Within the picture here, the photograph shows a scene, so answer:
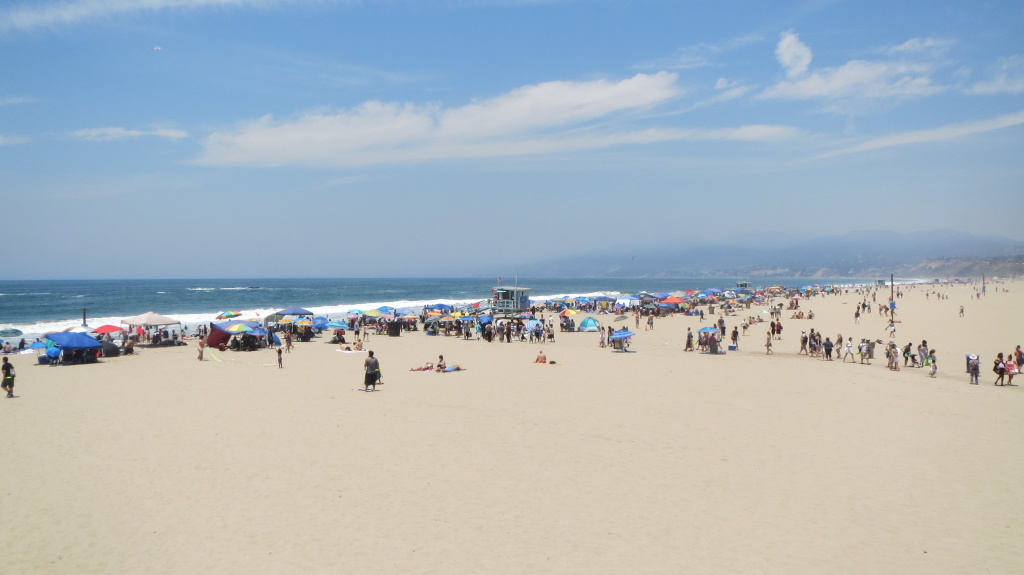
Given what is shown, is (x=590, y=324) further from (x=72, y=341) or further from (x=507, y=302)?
(x=72, y=341)

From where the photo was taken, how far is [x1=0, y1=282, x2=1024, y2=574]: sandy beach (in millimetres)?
6469

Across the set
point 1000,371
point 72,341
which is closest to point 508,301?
point 72,341

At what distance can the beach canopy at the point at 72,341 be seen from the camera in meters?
20.2

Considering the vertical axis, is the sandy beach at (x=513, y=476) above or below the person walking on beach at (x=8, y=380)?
below

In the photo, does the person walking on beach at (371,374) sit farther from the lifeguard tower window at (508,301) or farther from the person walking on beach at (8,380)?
the lifeguard tower window at (508,301)

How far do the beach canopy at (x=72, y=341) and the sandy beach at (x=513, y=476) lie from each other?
3255 millimetres

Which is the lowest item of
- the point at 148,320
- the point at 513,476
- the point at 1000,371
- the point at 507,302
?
the point at 513,476

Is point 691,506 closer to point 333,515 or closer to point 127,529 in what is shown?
point 333,515

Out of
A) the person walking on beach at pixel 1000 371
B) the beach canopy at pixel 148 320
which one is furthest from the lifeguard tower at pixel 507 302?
the person walking on beach at pixel 1000 371

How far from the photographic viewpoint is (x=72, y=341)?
20.3 meters

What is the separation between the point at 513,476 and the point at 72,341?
1877 cm

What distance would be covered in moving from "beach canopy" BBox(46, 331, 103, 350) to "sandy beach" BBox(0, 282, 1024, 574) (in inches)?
128

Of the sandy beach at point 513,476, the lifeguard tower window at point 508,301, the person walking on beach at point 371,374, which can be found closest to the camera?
the sandy beach at point 513,476

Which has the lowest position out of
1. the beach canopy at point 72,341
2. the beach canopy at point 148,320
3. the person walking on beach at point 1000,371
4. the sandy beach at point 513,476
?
the sandy beach at point 513,476
